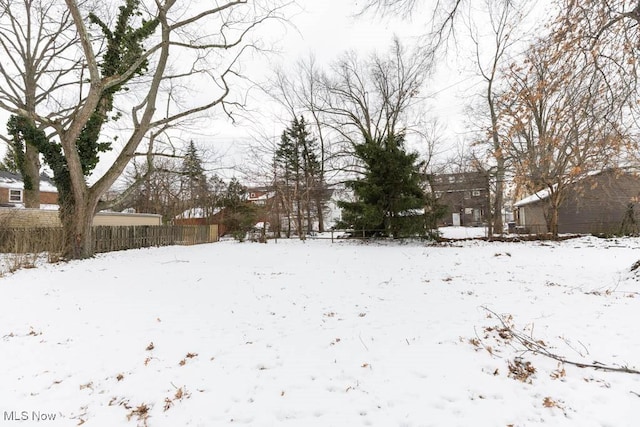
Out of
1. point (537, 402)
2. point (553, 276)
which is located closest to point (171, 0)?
point (537, 402)

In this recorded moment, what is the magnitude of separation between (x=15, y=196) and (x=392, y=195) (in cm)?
3351

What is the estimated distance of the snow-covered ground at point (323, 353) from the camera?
235cm

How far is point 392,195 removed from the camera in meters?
15.5

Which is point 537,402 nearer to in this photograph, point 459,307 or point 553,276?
point 459,307

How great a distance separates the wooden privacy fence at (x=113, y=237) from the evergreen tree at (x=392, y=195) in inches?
469

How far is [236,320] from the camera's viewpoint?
4.42m

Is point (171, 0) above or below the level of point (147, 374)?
above

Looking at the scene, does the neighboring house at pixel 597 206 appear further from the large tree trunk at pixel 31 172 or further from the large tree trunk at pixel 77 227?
the large tree trunk at pixel 31 172

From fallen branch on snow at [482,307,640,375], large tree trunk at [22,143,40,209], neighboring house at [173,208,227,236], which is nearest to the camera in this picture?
fallen branch on snow at [482,307,640,375]

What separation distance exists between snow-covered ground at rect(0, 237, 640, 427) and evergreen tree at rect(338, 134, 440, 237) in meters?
8.56

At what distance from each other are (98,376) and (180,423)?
4.49 feet

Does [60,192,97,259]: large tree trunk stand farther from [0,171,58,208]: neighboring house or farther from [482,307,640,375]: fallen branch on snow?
[0,171,58,208]: neighboring house

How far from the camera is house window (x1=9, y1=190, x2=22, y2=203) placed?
84.6 feet

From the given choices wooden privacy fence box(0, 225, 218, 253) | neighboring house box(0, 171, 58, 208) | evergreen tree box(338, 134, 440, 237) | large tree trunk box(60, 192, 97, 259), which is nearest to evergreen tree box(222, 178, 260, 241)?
wooden privacy fence box(0, 225, 218, 253)
